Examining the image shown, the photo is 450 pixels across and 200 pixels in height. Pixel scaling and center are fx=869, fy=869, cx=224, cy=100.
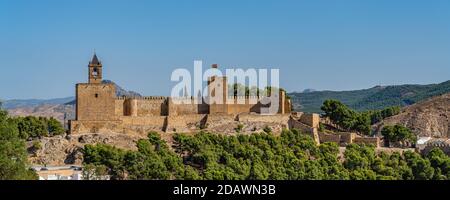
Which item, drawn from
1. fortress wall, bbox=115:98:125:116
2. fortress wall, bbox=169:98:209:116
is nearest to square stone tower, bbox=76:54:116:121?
fortress wall, bbox=115:98:125:116

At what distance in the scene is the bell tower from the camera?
47906 millimetres

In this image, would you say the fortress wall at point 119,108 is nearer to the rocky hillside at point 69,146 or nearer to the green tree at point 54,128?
the rocky hillside at point 69,146

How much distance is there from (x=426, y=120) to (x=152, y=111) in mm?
33330

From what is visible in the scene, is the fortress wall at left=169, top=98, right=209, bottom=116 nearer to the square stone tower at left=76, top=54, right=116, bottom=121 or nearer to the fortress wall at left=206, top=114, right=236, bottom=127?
Result: the fortress wall at left=206, top=114, right=236, bottom=127

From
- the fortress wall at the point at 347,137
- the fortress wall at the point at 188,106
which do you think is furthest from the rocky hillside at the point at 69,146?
the fortress wall at the point at 347,137

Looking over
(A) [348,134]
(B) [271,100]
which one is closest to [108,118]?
(B) [271,100]

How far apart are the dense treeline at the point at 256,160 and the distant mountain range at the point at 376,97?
89042 millimetres

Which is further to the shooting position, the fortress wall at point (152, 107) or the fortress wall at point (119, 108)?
the fortress wall at point (152, 107)

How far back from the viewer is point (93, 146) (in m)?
43.7

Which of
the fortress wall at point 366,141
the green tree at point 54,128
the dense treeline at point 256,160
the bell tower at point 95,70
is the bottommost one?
the dense treeline at point 256,160

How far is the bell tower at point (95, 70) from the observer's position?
4791cm

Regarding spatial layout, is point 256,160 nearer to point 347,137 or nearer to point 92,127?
point 347,137

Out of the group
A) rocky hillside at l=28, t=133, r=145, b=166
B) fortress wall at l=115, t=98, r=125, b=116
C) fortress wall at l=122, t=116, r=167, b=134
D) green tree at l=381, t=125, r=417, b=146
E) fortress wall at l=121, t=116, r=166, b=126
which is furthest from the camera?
green tree at l=381, t=125, r=417, b=146

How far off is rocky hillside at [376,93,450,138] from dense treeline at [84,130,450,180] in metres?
19.2
